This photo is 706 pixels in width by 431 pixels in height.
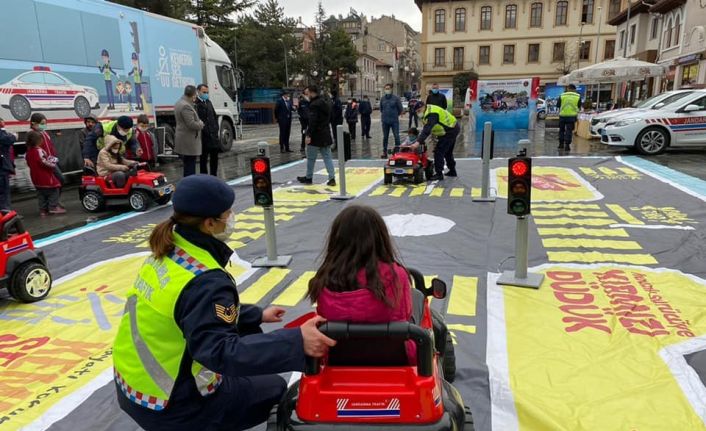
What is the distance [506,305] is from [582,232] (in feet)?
8.34

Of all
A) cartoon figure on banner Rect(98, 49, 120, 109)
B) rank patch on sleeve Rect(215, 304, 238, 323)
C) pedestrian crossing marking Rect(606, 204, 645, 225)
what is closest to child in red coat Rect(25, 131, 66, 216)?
cartoon figure on banner Rect(98, 49, 120, 109)

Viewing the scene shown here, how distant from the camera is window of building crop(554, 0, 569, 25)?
4988 cm

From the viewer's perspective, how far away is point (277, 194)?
9.18 meters

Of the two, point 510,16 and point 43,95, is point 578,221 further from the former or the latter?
point 510,16

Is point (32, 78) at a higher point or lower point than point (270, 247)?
higher

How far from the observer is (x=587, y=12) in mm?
50062

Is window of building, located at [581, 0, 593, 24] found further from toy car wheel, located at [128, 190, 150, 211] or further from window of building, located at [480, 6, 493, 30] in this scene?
toy car wheel, located at [128, 190, 150, 211]

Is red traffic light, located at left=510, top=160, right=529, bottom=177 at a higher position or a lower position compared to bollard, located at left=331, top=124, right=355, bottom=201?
higher

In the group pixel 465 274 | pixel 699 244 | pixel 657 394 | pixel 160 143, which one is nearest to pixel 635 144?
pixel 699 244

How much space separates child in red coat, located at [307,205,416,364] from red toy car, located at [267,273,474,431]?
2.9 inches

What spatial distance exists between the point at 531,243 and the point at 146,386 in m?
4.87

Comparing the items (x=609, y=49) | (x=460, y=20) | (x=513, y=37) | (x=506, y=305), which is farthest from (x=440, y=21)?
(x=506, y=305)

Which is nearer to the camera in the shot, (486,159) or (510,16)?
(486,159)

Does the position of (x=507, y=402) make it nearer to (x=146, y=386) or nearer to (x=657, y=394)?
(x=657, y=394)
